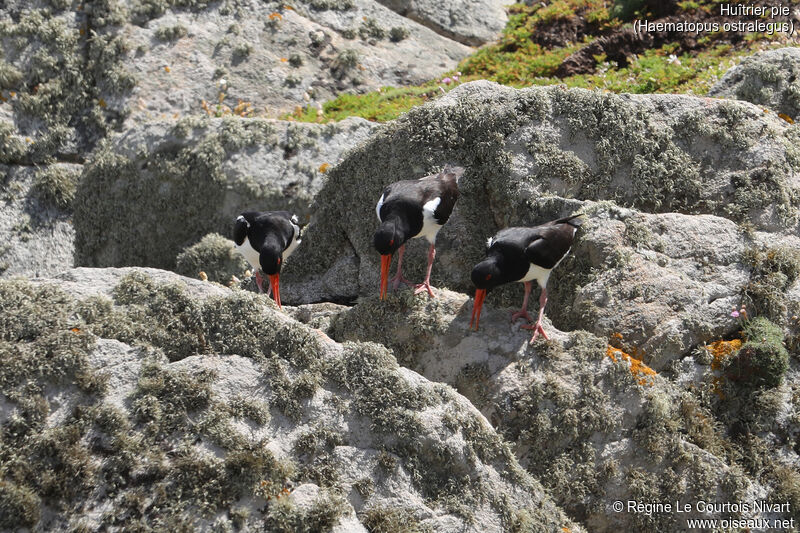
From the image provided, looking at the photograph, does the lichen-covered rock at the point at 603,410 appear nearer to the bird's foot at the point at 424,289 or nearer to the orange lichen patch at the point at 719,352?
the orange lichen patch at the point at 719,352

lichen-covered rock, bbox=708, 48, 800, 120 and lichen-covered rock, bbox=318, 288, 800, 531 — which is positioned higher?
lichen-covered rock, bbox=708, 48, 800, 120

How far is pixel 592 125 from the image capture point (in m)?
11.9

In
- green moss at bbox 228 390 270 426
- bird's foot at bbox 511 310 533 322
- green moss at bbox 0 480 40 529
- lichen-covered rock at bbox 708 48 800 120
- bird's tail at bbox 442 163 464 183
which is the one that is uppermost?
lichen-covered rock at bbox 708 48 800 120

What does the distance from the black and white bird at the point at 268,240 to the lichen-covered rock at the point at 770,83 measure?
8.26 metres

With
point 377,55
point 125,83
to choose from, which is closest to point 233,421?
point 125,83

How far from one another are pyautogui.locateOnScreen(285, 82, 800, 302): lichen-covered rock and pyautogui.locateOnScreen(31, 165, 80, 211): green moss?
23.3 feet

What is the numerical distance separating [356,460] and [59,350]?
10.2 feet

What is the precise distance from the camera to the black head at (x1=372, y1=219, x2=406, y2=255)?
997 centimetres

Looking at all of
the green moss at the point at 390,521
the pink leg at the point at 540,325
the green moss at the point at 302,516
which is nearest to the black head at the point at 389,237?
the pink leg at the point at 540,325

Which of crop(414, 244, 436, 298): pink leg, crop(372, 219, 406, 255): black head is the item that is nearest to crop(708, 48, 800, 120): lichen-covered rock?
crop(414, 244, 436, 298): pink leg

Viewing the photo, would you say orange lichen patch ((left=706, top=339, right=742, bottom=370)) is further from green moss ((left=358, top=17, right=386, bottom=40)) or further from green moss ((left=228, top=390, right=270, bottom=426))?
green moss ((left=358, top=17, right=386, bottom=40))

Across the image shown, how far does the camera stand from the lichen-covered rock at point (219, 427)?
6727 millimetres

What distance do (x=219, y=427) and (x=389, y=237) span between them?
3.72 metres

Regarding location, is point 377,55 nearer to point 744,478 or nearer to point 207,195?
point 207,195
